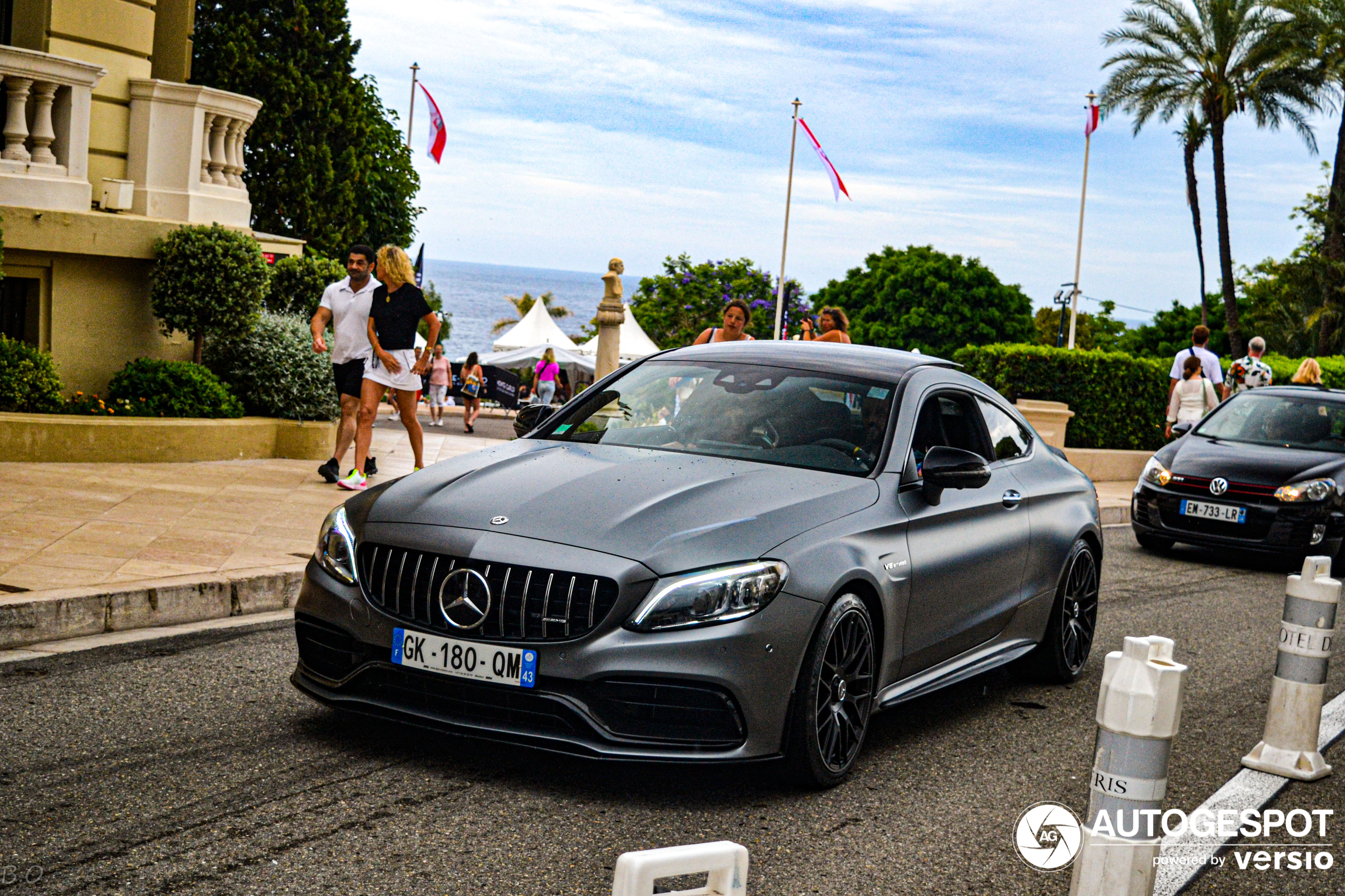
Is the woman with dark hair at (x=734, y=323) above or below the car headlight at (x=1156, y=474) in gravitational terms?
above

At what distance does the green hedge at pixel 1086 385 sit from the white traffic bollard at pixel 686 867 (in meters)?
18.3

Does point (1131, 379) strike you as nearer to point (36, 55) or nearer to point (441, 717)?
point (36, 55)

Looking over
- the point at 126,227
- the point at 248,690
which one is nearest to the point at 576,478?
the point at 248,690

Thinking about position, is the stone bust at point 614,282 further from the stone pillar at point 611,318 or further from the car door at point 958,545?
the car door at point 958,545

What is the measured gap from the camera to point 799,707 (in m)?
4.63

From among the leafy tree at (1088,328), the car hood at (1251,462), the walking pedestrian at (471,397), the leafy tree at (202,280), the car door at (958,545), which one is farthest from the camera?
the leafy tree at (1088,328)

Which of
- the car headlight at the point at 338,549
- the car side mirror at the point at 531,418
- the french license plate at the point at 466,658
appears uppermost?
the car side mirror at the point at 531,418

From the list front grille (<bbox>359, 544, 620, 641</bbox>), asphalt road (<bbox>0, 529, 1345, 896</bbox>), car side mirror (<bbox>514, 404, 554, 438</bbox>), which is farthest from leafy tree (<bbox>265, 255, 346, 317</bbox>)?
front grille (<bbox>359, 544, 620, 641</bbox>)

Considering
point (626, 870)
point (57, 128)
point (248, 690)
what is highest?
point (57, 128)

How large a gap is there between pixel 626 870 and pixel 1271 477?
1095 centimetres

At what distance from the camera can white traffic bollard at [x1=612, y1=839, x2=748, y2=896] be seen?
2.29 m

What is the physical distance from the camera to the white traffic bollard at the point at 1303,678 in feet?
18.0

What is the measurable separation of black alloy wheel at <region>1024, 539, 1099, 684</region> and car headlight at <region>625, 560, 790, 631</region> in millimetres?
2680

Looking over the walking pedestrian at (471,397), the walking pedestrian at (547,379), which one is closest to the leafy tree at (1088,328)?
the walking pedestrian at (547,379)
